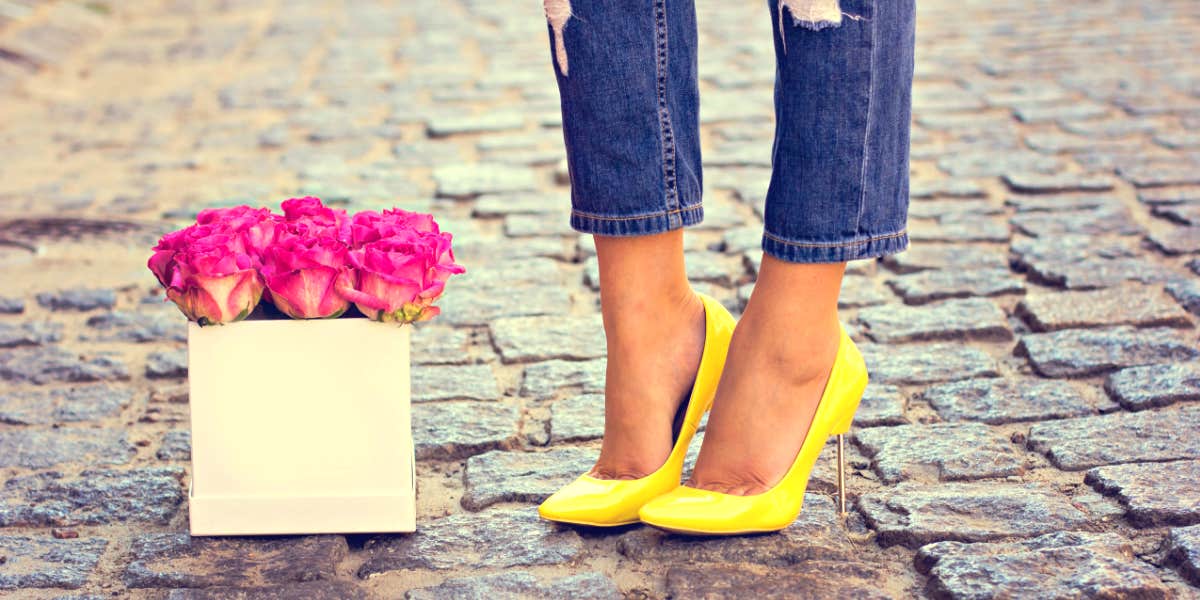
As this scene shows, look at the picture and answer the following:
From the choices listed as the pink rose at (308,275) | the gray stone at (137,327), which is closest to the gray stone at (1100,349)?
the pink rose at (308,275)

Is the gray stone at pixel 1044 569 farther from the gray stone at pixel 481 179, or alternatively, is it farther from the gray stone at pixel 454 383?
the gray stone at pixel 481 179

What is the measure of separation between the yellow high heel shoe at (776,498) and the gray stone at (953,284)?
966 millimetres

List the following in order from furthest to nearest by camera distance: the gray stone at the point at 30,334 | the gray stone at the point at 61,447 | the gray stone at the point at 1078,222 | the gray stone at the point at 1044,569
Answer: the gray stone at the point at 1078,222, the gray stone at the point at 30,334, the gray stone at the point at 61,447, the gray stone at the point at 1044,569

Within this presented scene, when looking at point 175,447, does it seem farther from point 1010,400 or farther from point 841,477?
point 1010,400

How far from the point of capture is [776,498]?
1.62 m

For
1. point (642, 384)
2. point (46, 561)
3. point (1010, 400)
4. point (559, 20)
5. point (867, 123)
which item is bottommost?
point (46, 561)

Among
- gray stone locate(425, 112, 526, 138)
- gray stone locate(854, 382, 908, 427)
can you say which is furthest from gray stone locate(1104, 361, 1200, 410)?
gray stone locate(425, 112, 526, 138)

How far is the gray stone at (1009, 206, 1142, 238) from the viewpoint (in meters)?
2.97

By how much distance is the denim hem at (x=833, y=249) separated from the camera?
1517 millimetres

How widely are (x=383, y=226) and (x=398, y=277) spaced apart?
121 millimetres

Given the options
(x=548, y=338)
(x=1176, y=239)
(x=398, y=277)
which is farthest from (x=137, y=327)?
(x=1176, y=239)

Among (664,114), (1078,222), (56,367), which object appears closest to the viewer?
(664,114)

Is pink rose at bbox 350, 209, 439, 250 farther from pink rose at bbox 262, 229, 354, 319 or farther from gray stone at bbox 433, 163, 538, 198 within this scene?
gray stone at bbox 433, 163, 538, 198

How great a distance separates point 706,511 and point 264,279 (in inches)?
25.7
